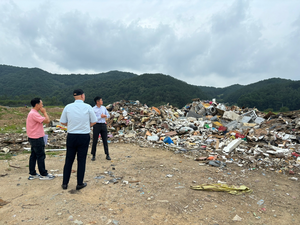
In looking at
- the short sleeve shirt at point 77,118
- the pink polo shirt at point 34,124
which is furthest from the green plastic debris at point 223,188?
the pink polo shirt at point 34,124

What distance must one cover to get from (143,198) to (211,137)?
19.3 ft

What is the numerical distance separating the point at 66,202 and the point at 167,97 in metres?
50.9

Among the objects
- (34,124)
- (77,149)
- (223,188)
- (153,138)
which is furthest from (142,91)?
(77,149)

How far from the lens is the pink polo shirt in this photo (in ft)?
10.4

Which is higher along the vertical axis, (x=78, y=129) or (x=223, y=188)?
(x=78, y=129)

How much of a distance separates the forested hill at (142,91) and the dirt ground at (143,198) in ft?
108

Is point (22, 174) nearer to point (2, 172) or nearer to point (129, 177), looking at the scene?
point (2, 172)

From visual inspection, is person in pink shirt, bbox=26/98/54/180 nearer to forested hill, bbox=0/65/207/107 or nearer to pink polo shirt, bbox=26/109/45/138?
pink polo shirt, bbox=26/109/45/138

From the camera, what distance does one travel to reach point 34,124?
3227mm

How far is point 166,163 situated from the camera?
16.4 ft

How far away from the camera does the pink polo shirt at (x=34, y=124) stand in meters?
3.16

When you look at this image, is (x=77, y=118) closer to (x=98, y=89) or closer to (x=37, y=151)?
(x=37, y=151)

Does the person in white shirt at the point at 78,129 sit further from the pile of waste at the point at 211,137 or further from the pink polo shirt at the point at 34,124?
the pile of waste at the point at 211,137

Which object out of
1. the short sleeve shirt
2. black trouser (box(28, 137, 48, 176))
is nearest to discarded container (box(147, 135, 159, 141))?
black trouser (box(28, 137, 48, 176))
